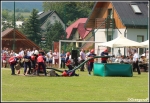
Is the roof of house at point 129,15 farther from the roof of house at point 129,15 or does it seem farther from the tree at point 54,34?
the tree at point 54,34

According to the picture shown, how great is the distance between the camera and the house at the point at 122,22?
56.4m

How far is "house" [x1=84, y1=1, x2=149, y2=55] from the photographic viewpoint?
185 feet

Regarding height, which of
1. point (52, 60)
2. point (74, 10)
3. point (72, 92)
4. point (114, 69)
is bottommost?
point (72, 92)

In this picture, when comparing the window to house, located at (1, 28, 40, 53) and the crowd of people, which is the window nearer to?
house, located at (1, 28, 40, 53)

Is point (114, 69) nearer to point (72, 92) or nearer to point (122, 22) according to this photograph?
point (72, 92)

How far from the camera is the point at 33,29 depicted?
6706cm

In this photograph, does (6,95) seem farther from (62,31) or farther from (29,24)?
(29,24)

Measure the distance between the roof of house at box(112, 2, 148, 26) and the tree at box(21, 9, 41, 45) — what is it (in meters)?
12.1

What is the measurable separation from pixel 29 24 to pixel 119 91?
48.8 meters

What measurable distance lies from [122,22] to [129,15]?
224 cm

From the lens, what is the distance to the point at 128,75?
32344 mm

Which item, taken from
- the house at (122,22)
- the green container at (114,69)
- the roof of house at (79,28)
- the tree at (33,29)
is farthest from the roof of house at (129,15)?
the roof of house at (79,28)

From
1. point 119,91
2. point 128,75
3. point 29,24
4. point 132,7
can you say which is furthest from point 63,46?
point 119,91

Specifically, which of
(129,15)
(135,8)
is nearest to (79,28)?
(135,8)
